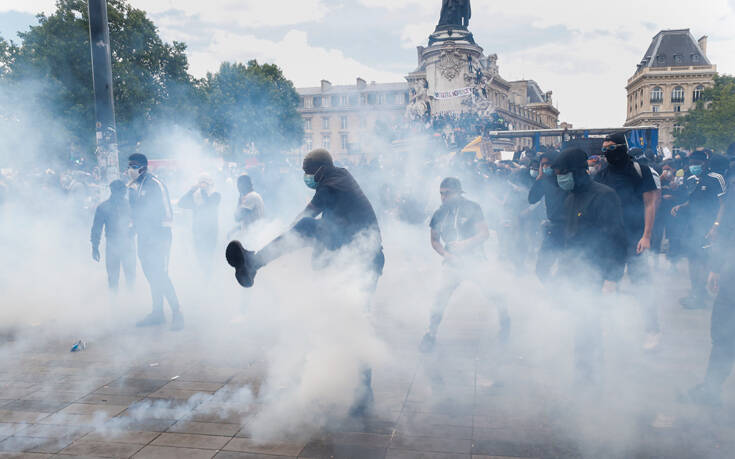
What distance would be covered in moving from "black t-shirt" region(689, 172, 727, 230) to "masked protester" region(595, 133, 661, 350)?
2.08 meters

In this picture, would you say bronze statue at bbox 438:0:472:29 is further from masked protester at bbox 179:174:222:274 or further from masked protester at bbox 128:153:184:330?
masked protester at bbox 128:153:184:330

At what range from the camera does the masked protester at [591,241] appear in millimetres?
3855

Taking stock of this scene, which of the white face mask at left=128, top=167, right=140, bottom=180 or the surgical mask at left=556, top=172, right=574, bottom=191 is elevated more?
the white face mask at left=128, top=167, right=140, bottom=180

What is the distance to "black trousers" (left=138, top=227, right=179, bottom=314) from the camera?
→ 6.05m

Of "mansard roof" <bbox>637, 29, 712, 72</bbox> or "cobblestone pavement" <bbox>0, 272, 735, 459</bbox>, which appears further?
"mansard roof" <bbox>637, 29, 712, 72</bbox>

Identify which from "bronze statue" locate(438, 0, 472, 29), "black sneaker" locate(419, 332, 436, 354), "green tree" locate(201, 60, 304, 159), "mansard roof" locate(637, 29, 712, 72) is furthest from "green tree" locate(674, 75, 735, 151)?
"black sneaker" locate(419, 332, 436, 354)

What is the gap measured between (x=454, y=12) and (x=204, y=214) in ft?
64.0

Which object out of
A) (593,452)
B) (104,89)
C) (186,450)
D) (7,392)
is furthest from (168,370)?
(104,89)

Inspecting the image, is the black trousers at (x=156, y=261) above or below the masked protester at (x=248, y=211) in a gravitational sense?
below

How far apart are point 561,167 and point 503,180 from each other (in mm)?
7079

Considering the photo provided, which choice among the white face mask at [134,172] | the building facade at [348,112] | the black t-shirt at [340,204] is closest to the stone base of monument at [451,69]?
the white face mask at [134,172]

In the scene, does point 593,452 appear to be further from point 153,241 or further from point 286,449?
point 153,241

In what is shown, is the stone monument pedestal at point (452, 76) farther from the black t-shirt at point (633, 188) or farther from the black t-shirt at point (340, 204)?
the black t-shirt at point (340, 204)

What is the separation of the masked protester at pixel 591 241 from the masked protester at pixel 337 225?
143cm
